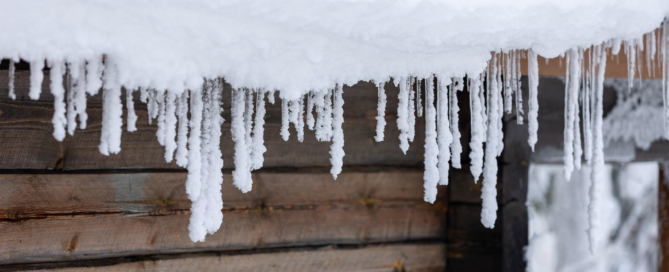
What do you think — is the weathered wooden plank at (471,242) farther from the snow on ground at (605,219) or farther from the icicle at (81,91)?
the icicle at (81,91)

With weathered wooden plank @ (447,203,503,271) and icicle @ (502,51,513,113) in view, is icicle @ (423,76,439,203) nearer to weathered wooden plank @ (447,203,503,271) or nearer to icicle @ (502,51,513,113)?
icicle @ (502,51,513,113)

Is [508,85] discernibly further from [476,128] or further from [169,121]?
[169,121]

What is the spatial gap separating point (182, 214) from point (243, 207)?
0.66 ft

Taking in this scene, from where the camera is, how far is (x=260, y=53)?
0.63m

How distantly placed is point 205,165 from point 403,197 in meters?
0.97

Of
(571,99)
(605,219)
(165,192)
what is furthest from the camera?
(605,219)

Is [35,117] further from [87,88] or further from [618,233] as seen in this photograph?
Answer: [618,233]

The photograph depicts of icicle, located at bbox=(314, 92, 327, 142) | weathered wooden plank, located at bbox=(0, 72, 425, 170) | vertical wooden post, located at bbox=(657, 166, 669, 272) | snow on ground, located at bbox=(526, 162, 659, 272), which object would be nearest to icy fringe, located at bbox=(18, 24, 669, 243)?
icicle, located at bbox=(314, 92, 327, 142)

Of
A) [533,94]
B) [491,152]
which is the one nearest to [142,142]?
[491,152]

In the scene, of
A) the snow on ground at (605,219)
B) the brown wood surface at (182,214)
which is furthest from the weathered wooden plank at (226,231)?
the snow on ground at (605,219)

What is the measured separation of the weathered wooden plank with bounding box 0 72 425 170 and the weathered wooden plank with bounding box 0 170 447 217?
43mm

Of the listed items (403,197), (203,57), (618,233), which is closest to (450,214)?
(403,197)

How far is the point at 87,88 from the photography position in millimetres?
588

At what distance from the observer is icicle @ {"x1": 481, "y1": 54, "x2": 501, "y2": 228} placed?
92 cm
